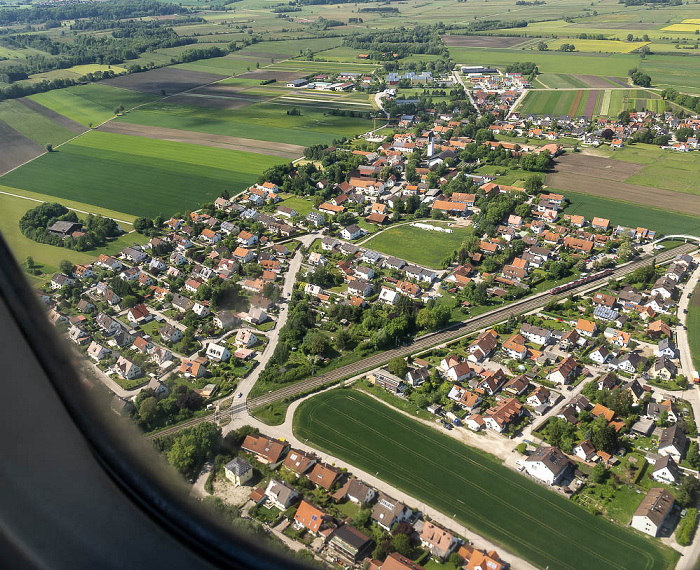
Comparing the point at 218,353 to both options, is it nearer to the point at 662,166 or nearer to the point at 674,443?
the point at 674,443

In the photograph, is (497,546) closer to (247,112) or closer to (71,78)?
(247,112)

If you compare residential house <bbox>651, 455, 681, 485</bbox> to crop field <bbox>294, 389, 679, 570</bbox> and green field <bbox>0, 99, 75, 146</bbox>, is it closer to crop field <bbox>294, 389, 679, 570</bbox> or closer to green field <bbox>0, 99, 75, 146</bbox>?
crop field <bbox>294, 389, 679, 570</bbox>

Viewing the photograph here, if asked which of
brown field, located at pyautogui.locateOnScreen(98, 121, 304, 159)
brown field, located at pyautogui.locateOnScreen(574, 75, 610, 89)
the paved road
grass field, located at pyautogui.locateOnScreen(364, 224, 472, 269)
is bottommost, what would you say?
the paved road

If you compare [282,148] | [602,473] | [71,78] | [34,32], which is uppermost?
[34,32]

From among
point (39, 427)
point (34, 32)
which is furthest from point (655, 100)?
point (34, 32)

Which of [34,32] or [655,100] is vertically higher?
[34,32]

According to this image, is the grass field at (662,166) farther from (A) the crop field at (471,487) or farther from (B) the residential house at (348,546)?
(B) the residential house at (348,546)

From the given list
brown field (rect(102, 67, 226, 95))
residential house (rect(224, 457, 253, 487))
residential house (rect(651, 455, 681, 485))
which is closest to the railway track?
residential house (rect(224, 457, 253, 487))
